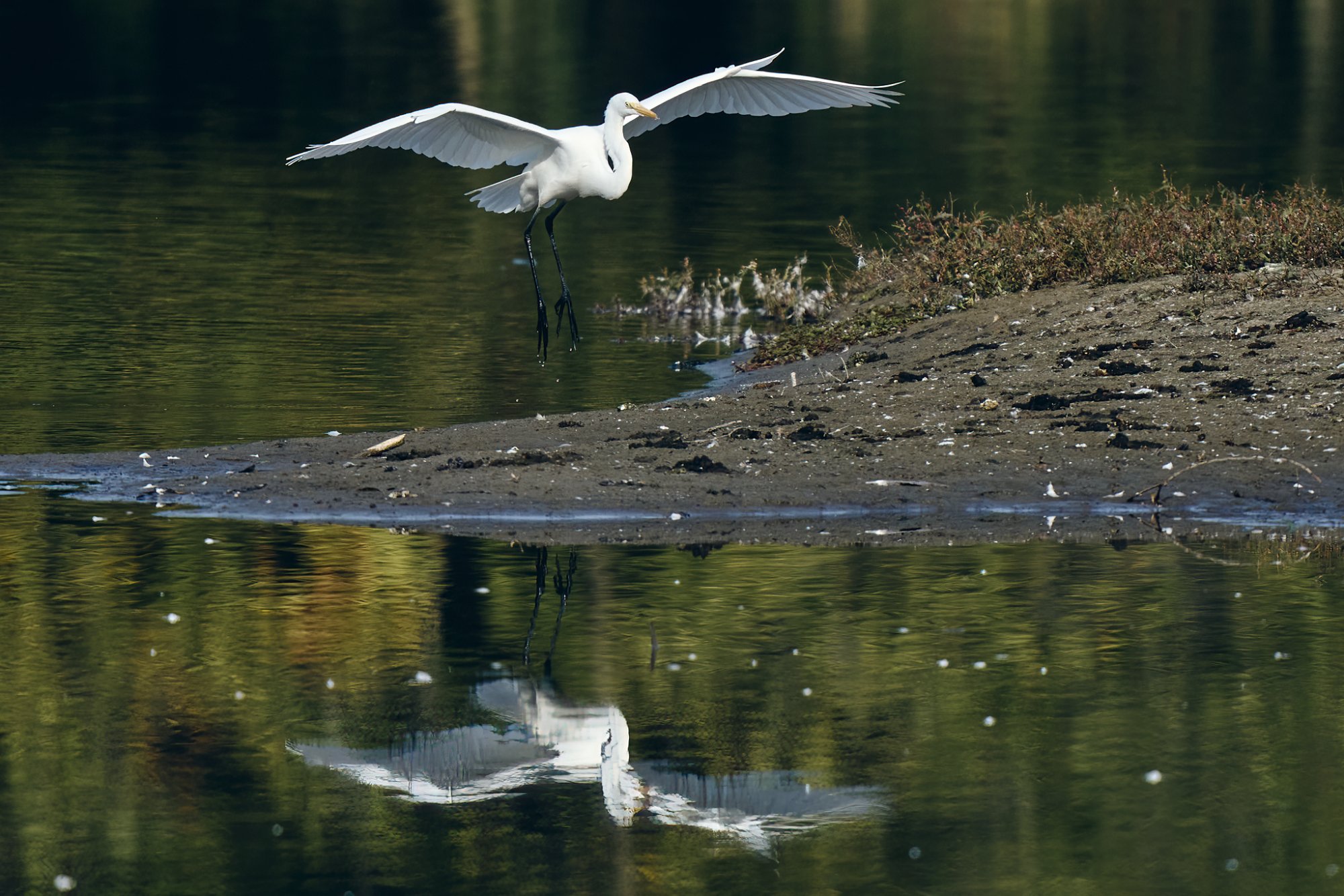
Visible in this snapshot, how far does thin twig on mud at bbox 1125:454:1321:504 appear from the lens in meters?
11.9

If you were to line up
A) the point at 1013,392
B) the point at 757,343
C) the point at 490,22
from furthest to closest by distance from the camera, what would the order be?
the point at 490,22 → the point at 757,343 → the point at 1013,392

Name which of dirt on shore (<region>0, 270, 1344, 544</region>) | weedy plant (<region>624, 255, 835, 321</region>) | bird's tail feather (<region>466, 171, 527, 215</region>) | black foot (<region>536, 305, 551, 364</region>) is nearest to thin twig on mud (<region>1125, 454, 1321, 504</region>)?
dirt on shore (<region>0, 270, 1344, 544</region>)

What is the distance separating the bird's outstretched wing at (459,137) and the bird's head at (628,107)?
50cm

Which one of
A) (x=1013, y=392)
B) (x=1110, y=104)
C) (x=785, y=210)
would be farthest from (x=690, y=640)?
(x=1110, y=104)

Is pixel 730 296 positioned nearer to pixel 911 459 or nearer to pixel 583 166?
pixel 583 166

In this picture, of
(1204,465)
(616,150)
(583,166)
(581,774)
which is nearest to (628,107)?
(616,150)

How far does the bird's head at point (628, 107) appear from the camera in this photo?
14633 millimetres

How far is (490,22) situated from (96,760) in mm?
62183

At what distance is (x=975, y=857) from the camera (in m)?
6.75

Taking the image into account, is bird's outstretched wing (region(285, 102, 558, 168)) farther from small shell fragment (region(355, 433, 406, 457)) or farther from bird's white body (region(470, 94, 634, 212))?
small shell fragment (region(355, 433, 406, 457))

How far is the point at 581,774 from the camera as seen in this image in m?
7.53

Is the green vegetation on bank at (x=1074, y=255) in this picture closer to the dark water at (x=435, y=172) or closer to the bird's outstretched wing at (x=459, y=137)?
the dark water at (x=435, y=172)

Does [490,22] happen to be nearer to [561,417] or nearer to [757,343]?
[757,343]

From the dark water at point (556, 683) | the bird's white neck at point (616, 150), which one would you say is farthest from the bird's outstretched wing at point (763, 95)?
the dark water at point (556, 683)
